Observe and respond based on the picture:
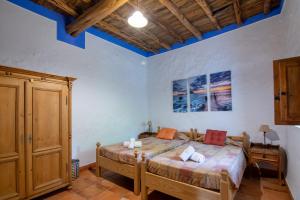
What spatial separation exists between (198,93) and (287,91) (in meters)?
2.52

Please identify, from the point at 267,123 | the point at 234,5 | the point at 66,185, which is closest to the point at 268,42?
the point at 234,5

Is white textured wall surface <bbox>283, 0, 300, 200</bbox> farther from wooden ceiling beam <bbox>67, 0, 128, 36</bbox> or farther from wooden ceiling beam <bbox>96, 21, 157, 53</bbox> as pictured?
wooden ceiling beam <bbox>96, 21, 157, 53</bbox>

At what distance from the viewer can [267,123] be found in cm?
313

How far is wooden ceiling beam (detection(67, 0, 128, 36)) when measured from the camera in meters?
2.55

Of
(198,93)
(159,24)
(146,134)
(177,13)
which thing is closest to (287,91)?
(177,13)

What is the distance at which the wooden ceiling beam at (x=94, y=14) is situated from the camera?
8.35 ft

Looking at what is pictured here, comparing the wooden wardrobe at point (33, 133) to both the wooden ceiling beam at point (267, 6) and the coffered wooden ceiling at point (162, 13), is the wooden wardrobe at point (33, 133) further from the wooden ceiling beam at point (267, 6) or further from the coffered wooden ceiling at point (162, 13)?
the wooden ceiling beam at point (267, 6)

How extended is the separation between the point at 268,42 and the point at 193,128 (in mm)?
2438

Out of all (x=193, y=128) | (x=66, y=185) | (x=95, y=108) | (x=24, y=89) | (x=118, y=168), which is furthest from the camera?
(x=193, y=128)

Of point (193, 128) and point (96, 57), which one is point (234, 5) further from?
point (96, 57)

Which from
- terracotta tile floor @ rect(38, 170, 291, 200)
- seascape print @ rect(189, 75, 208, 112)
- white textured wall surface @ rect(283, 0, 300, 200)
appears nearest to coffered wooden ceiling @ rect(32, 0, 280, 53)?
white textured wall surface @ rect(283, 0, 300, 200)

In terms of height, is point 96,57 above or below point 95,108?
above

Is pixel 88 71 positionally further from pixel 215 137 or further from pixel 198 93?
pixel 215 137

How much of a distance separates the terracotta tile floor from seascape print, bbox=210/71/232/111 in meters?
1.46
